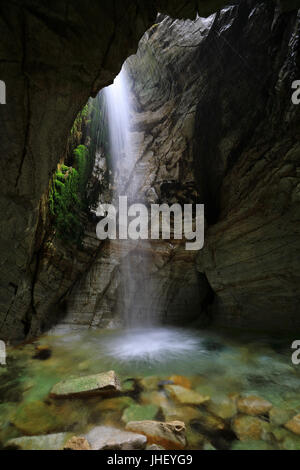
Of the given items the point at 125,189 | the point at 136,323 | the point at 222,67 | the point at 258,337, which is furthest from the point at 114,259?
the point at 222,67

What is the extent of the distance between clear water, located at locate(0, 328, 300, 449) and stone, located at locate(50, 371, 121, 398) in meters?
0.11

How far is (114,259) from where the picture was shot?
7.92m

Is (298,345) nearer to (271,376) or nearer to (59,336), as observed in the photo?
(271,376)

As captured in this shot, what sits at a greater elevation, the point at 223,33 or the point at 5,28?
the point at 223,33

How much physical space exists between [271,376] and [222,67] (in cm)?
951

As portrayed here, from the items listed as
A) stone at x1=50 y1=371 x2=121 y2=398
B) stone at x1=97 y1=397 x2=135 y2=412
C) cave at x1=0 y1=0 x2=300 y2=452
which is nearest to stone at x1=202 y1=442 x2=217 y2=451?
cave at x1=0 y1=0 x2=300 y2=452

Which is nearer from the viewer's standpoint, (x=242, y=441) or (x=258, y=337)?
(x=242, y=441)

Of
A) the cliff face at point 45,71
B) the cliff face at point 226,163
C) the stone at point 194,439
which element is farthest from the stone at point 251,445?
the cliff face at point 45,71

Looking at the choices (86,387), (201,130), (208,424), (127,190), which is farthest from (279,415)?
(201,130)

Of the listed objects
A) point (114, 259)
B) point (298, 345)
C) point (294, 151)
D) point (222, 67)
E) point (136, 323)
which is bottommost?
point (136, 323)

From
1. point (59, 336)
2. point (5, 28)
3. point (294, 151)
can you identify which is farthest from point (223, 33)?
point (59, 336)

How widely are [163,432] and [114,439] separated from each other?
54 centimetres
